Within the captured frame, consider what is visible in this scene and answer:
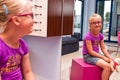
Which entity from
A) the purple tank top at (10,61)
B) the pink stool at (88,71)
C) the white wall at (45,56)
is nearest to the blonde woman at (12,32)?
the purple tank top at (10,61)

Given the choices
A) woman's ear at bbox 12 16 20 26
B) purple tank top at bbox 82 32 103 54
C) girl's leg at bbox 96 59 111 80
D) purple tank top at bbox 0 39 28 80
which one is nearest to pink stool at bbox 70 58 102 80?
girl's leg at bbox 96 59 111 80

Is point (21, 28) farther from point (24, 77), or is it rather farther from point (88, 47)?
point (88, 47)

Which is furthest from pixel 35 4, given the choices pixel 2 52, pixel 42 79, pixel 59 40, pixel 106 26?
pixel 106 26

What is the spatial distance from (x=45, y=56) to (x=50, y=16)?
0.52 meters

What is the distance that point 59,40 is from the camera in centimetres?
218

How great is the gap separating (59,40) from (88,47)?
55 centimetres

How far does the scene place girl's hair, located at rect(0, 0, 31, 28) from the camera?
92 centimetres

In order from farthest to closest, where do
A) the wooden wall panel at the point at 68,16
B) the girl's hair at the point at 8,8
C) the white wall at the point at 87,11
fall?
the white wall at the point at 87,11, the wooden wall panel at the point at 68,16, the girl's hair at the point at 8,8

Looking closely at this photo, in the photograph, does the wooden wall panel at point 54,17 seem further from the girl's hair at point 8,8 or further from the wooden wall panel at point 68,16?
the girl's hair at point 8,8

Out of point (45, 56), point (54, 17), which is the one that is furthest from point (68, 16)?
point (45, 56)

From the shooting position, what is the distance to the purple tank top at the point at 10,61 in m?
0.97

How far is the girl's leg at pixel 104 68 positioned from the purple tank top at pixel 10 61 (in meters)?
1.56

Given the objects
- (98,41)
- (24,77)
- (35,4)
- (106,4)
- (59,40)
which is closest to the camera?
(24,77)

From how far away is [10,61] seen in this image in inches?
39.3
